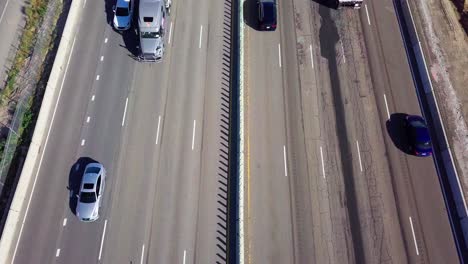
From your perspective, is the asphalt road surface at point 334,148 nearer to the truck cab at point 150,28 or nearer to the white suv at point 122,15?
the truck cab at point 150,28

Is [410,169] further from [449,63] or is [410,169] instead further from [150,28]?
[150,28]

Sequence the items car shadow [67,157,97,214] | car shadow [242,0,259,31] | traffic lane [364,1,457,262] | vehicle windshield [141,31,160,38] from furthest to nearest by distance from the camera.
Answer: car shadow [242,0,259,31], vehicle windshield [141,31,160,38], car shadow [67,157,97,214], traffic lane [364,1,457,262]

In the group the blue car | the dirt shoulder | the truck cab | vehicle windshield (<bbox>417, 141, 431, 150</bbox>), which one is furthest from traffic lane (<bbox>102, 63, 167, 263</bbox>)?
the dirt shoulder

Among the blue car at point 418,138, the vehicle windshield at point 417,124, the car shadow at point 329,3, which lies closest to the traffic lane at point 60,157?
the car shadow at point 329,3

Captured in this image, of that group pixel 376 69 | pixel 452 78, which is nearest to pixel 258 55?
pixel 376 69

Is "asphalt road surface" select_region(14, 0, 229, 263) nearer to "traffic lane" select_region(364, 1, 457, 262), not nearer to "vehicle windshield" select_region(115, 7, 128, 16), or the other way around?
"vehicle windshield" select_region(115, 7, 128, 16)
